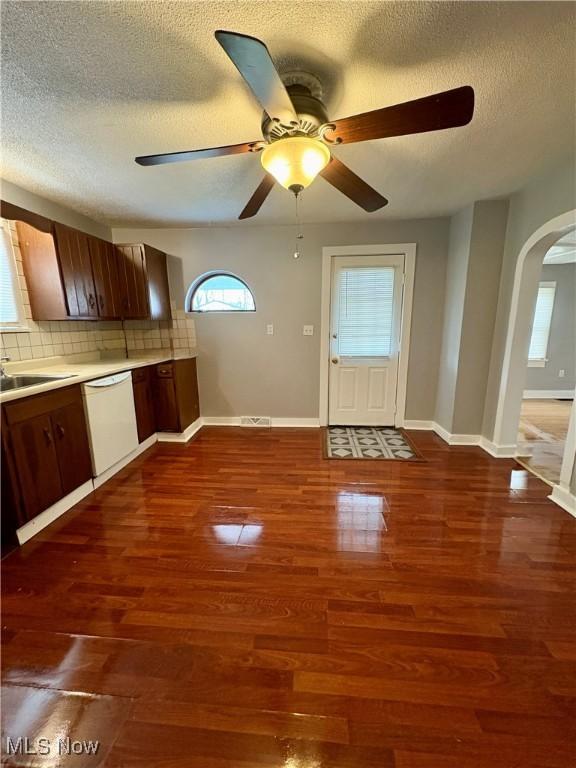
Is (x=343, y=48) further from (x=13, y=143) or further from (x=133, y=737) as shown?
(x=133, y=737)

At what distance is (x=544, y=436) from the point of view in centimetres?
346

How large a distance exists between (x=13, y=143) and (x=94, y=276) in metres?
1.14

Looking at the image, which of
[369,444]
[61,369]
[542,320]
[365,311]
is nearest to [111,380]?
[61,369]

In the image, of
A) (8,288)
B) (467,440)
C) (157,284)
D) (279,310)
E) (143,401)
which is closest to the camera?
(8,288)

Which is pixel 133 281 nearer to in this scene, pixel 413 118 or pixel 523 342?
pixel 413 118

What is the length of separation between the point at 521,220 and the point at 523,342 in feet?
3.51

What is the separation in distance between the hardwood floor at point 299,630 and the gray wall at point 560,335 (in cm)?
391

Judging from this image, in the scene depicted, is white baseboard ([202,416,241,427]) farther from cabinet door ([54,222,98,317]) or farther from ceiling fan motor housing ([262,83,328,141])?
ceiling fan motor housing ([262,83,328,141])

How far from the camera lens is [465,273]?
9.61 ft

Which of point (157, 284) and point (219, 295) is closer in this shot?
point (157, 284)

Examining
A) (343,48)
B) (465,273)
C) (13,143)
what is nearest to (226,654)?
(343,48)

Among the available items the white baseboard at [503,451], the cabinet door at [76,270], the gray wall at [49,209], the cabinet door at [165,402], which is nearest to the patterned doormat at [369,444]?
the white baseboard at [503,451]

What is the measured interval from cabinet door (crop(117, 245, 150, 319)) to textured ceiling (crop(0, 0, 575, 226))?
0.85m

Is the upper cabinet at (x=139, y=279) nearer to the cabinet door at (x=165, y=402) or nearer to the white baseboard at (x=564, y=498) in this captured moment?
the cabinet door at (x=165, y=402)
